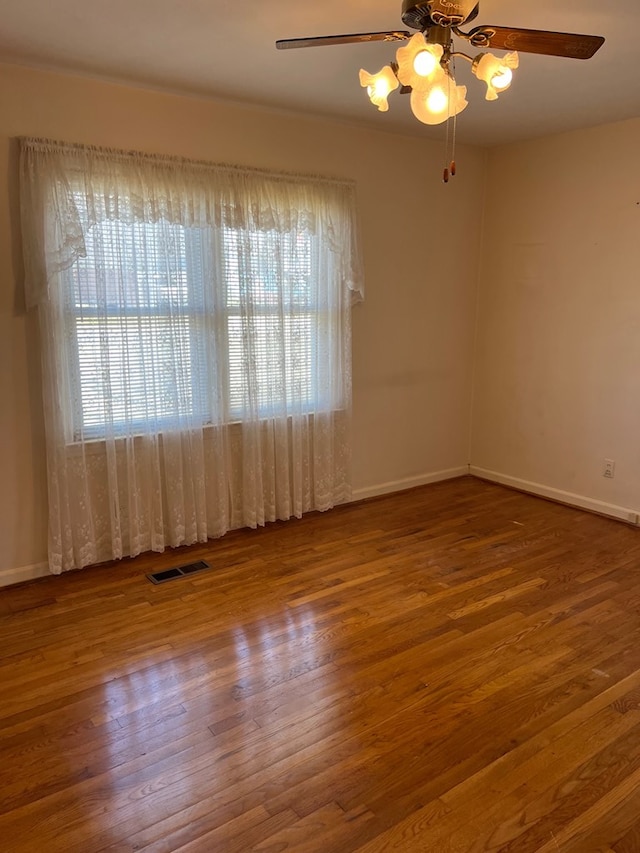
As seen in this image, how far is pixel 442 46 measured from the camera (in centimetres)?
188

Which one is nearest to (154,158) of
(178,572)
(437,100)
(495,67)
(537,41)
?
(437,100)

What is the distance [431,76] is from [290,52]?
112cm

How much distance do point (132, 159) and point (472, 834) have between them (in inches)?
126

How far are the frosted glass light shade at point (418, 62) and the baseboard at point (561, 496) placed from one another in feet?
10.4

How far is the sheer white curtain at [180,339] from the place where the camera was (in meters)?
3.06

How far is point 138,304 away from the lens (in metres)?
3.26

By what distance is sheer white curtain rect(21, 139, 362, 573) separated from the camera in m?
3.06

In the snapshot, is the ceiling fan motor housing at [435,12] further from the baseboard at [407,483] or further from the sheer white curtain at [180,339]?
the baseboard at [407,483]

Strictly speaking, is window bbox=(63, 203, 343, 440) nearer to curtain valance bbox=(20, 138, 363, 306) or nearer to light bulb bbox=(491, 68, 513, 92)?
curtain valance bbox=(20, 138, 363, 306)

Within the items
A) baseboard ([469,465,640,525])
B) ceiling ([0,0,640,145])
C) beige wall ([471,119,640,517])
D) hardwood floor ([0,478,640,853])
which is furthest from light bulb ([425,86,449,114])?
baseboard ([469,465,640,525])

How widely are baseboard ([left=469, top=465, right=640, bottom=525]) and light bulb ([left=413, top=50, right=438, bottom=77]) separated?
324 cm

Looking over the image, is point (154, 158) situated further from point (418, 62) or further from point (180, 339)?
point (418, 62)

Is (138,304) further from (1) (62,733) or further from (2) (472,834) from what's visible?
(2) (472,834)

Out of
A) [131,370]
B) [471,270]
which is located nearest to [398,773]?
[131,370]
